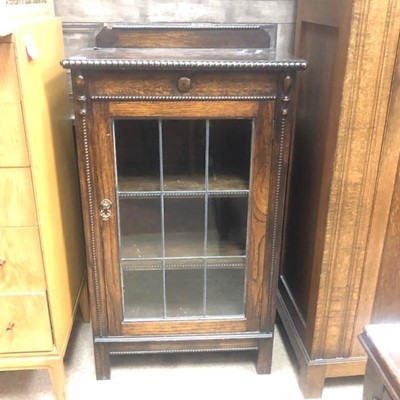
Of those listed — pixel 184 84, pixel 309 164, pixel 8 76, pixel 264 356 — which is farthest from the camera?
pixel 264 356

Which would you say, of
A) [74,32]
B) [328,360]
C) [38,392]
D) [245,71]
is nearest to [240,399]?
[328,360]

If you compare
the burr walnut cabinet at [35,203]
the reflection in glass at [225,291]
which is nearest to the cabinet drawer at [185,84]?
the burr walnut cabinet at [35,203]

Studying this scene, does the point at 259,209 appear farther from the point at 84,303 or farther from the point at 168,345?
the point at 84,303

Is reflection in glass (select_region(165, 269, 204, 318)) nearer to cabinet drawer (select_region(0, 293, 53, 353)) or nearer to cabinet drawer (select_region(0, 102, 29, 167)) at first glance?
cabinet drawer (select_region(0, 293, 53, 353))

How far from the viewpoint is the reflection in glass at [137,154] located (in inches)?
45.1

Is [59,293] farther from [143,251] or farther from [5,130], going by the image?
[5,130]

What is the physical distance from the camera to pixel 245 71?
1.09m

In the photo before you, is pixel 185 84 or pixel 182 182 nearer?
pixel 185 84

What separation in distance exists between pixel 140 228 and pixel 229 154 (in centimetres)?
32

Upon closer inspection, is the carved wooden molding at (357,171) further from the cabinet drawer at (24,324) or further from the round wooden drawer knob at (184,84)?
the cabinet drawer at (24,324)

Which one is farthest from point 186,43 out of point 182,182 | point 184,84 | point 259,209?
point 259,209

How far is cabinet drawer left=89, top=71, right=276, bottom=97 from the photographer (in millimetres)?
1081

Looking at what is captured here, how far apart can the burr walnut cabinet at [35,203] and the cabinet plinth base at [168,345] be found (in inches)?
5.2

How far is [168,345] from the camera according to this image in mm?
1381
